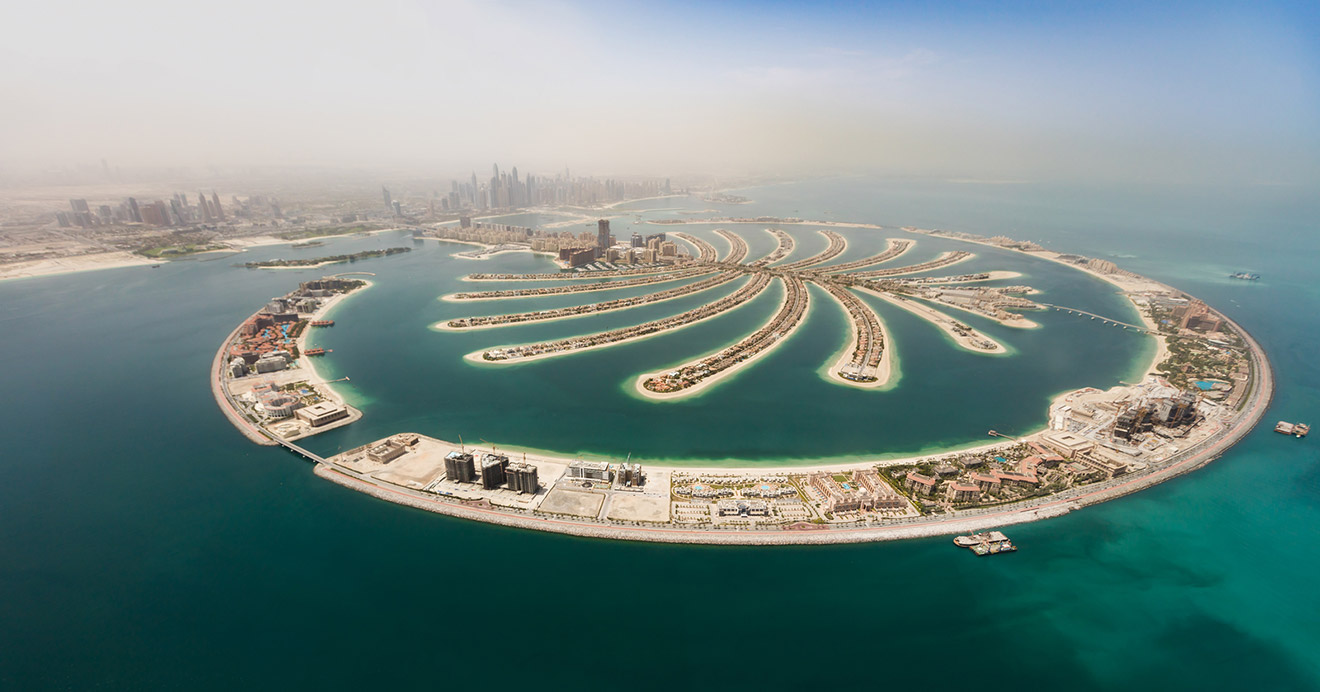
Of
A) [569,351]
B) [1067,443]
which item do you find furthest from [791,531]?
[569,351]

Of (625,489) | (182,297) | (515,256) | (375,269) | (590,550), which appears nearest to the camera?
(590,550)

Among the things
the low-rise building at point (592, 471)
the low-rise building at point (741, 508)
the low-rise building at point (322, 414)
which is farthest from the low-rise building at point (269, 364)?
the low-rise building at point (741, 508)

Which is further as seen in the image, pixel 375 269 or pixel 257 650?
pixel 375 269

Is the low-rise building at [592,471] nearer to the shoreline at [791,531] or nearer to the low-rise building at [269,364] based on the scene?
the shoreline at [791,531]

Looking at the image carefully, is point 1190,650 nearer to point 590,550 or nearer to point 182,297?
point 590,550

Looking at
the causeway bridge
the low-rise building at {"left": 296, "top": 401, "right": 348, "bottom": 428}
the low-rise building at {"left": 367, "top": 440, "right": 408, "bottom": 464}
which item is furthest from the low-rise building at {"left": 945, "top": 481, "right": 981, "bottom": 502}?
the causeway bridge

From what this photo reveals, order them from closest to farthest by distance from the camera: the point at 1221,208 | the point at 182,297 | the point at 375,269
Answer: the point at 182,297 → the point at 375,269 → the point at 1221,208

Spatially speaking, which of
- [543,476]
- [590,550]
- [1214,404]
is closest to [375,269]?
[543,476]
